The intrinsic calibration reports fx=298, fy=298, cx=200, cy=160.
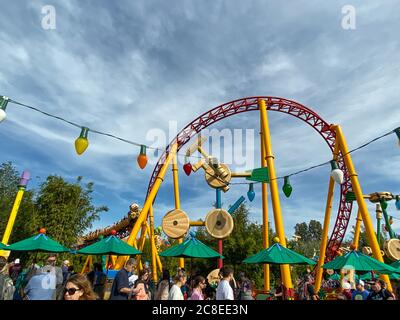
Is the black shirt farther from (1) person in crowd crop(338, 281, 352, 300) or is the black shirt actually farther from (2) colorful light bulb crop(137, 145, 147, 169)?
(1) person in crowd crop(338, 281, 352, 300)

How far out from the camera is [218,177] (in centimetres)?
1534

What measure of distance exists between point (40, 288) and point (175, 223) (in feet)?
28.6

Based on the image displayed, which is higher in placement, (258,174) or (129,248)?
(258,174)

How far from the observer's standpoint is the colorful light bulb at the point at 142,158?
385 inches

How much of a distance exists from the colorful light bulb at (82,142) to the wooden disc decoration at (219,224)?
24.3ft

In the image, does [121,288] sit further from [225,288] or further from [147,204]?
[147,204]

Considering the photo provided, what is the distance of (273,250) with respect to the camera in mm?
8734

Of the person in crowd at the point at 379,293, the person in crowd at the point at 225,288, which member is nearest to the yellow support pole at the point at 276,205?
the person in crowd at the point at 379,293

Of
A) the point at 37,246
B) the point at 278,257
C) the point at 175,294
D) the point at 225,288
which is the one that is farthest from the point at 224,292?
the point at 37,246

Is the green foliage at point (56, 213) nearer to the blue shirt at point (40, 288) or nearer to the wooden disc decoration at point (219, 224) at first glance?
the wooden disc decoration at point (219, 224)

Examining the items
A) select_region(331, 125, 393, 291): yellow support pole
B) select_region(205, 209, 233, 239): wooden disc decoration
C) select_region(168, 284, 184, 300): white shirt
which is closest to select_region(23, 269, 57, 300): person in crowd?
select_region(168, 284, 184, 300): white shirt
